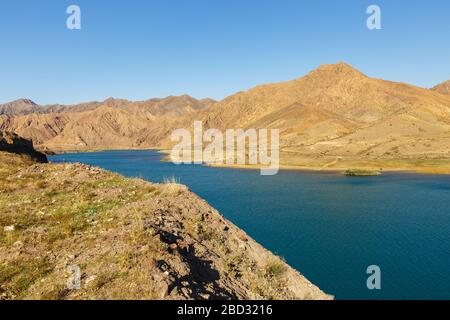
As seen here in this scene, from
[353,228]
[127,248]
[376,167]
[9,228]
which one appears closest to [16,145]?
[9,228]

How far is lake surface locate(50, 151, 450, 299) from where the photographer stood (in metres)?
28.3

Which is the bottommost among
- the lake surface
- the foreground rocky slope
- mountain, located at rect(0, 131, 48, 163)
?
the lake surface

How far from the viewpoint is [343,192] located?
7581 centimetres

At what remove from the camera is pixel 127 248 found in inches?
506

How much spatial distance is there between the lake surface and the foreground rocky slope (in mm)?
11986

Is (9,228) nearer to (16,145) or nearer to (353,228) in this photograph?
(353,228)

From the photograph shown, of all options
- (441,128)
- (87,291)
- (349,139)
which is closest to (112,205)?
(87,291)

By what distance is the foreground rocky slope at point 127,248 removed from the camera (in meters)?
11.2

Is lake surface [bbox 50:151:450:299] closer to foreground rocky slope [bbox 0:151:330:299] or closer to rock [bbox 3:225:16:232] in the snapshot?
foreground rocky slope [bbox 0:151:330:299]

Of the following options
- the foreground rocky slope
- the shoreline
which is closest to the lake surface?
the foreground rocky slope

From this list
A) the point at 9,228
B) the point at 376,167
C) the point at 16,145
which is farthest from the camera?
the point at 376,167

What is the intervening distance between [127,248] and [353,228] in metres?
39.9

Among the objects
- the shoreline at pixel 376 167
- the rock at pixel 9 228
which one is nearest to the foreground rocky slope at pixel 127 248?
the rock at pixel 9 228

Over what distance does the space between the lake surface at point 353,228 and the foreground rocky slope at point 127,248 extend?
39.3 ft
